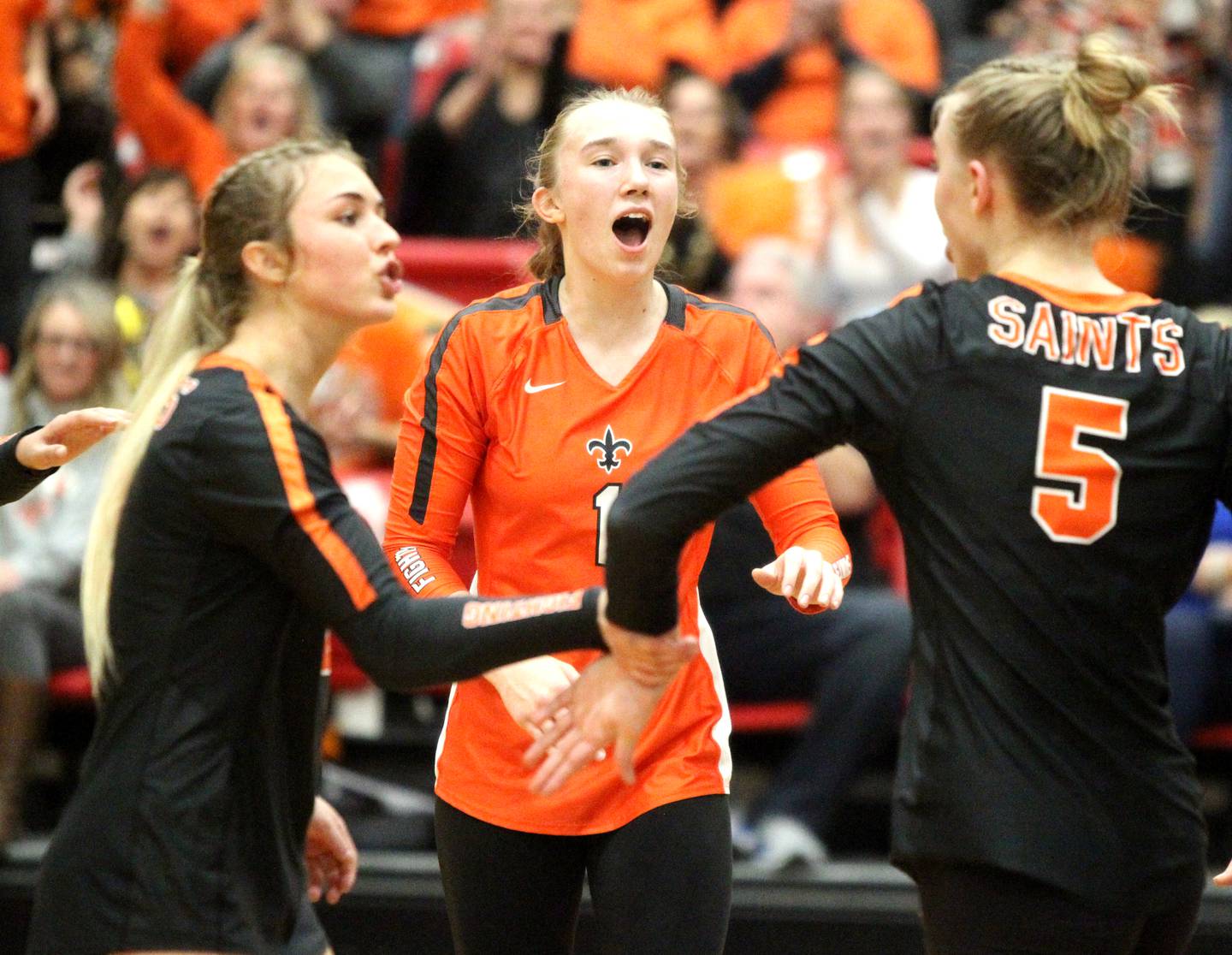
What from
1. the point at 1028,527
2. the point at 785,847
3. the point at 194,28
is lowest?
the point at 785,847

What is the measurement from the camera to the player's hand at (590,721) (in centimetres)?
248

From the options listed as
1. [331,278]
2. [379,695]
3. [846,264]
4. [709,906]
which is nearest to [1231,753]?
[846,264]

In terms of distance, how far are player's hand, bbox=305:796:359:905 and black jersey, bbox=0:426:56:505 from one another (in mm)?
702

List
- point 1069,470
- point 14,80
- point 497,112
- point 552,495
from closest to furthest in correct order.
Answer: point 1069,470
point 552,495
point 14,80
point 497,112

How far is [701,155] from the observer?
6.41 metres

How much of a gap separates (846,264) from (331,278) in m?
3.77

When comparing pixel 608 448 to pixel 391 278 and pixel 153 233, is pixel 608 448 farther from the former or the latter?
pixel 153 233

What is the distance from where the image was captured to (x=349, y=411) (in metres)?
5.64

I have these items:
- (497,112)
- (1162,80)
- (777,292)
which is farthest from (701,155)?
(1162,80)

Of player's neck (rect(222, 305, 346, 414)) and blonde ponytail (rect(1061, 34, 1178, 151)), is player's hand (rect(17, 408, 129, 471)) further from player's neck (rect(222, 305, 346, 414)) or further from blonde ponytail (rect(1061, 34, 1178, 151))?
blonde ponytail (rect(1061, 34, 1178, 151))

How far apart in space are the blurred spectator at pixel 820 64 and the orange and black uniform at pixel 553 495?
14.3 ft

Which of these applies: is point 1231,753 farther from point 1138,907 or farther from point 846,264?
point 1138,907

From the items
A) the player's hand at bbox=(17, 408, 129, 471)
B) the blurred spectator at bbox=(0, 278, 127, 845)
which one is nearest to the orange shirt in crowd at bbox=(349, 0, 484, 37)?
the blurred spectator at bbox=(0, 278, 127, 845)

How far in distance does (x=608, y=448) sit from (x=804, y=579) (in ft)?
1.46
